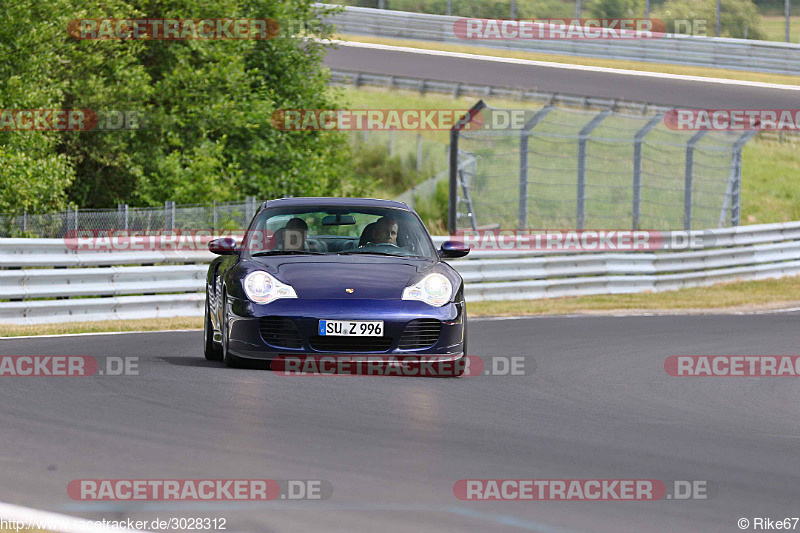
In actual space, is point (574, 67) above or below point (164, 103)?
above

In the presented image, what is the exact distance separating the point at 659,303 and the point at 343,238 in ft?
32.9

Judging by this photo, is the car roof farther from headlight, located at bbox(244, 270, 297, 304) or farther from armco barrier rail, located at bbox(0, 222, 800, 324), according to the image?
armco barrier rail, located at bbox(0, 222, 800, 324)

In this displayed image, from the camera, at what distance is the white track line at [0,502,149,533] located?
4.97m

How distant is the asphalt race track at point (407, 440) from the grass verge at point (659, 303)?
18.9 ft

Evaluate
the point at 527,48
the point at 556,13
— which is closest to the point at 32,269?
the point at 527,48

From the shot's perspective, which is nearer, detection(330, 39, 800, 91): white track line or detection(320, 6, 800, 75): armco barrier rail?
detection(330, 39, 800, 91): white track line

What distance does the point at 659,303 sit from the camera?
20000 millimetres

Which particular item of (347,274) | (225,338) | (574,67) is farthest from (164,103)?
(574,67)

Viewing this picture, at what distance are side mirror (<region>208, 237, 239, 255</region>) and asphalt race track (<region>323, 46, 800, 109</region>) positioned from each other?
91.0 ft

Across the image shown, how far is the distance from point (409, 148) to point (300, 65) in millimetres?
8971

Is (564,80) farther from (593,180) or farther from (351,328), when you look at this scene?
(351,328)

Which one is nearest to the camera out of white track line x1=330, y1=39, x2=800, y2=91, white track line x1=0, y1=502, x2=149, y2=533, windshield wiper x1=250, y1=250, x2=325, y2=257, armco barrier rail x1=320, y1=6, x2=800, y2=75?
white track line x1=0, y1=502, x2=149, y2=533

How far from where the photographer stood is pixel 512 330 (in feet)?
48.8

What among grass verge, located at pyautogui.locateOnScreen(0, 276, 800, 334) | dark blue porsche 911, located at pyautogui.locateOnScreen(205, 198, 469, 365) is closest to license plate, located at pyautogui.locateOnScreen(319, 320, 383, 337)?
dark blue porsche 911, located at pyautogui.locateOnScreen(205, 198, 469, 365)
